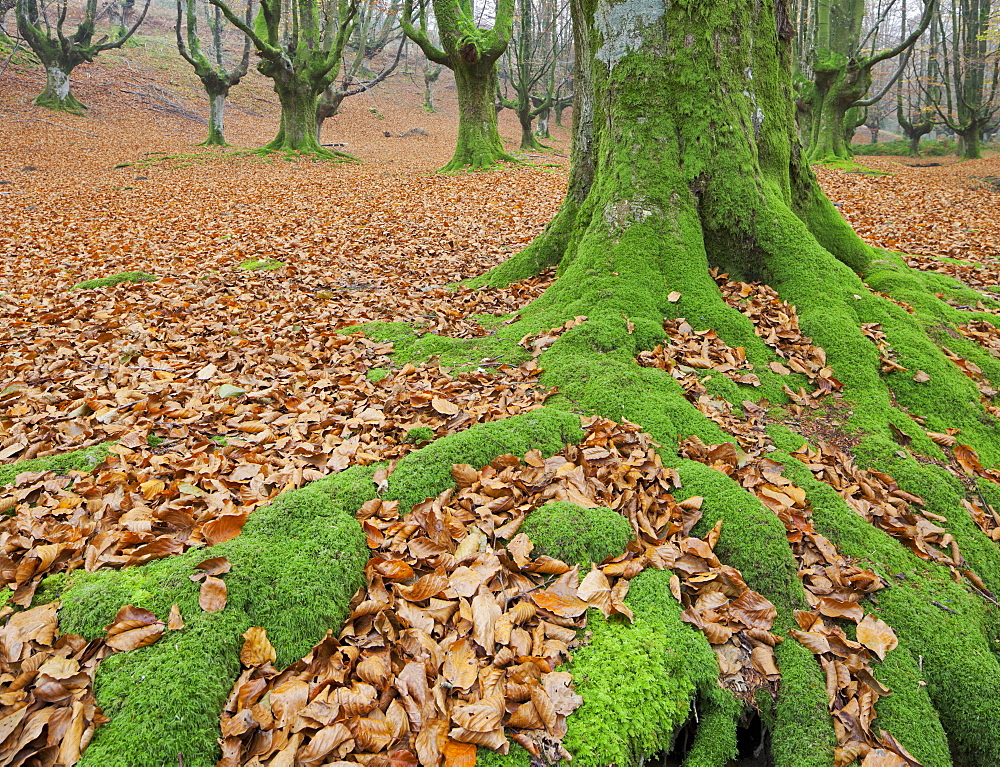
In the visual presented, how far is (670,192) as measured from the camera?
187 inches

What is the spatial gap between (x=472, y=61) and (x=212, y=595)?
54.5 feet

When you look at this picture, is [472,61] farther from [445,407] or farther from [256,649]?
[256,649]

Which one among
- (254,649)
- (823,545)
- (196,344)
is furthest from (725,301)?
(196,344)

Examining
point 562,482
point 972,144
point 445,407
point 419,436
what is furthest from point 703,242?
point 972,144

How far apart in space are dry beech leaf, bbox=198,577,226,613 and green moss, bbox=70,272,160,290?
→ 632cm

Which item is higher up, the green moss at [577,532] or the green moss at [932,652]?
the green moss at [577,532]

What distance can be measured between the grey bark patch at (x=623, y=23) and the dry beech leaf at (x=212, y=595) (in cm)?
484

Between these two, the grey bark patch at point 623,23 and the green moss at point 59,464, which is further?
the grey bark patch at point 623,23

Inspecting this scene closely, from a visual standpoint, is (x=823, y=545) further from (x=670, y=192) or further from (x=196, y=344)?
(x=196, y=344)

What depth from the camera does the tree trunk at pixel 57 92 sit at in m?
23.9

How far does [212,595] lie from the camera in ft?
7.15

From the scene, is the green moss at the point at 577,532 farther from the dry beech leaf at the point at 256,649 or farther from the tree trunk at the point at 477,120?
the tree trunk at the point at 477,120

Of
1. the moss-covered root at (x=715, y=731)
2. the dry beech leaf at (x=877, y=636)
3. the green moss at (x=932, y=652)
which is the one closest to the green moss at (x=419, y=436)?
the moss-covered root at (x=715, y=731)

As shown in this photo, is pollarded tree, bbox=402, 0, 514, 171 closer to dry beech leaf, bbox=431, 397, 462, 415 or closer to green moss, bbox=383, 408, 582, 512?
dry beech leaf, bbox=431, 397, 462, 415
